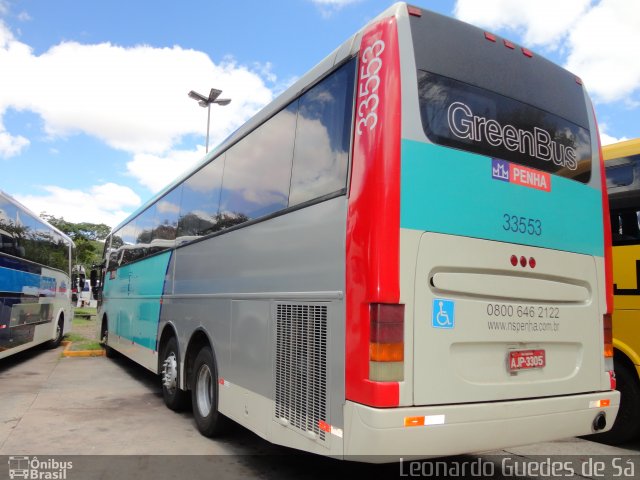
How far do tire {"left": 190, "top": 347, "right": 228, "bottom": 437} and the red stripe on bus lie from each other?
8.82 ft

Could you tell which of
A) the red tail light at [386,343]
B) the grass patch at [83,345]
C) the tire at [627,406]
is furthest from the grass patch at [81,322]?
the red tail light at [386,343]

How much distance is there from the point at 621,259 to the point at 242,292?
4.23m

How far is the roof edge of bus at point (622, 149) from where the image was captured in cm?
627

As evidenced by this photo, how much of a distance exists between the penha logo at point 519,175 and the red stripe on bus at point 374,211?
3.13 feet

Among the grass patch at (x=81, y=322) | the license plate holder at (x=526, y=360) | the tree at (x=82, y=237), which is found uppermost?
the tree at (x=82, y=237)

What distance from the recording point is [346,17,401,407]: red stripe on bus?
3289 mm

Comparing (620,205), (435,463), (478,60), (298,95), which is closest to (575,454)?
(435,463)

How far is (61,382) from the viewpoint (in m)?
9.48

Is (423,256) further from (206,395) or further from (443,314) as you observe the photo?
(206,395)

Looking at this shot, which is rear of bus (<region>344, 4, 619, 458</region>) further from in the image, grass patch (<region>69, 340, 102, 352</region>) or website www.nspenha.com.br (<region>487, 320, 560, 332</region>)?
grass patch (<region>69, 340, 102, 352</region>)

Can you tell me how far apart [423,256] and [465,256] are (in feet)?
1.26

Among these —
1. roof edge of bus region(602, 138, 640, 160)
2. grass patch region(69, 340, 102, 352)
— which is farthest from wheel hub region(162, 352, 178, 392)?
grass patch region(69, 340, 102, 352)

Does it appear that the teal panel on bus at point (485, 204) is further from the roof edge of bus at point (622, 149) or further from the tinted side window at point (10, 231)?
the tinted side window at point (10, 231)

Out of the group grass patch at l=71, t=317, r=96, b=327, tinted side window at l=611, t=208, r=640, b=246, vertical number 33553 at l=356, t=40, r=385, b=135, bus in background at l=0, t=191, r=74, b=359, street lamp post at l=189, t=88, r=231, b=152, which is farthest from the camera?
grass patch at l=71, t=317, r=96, b=327
